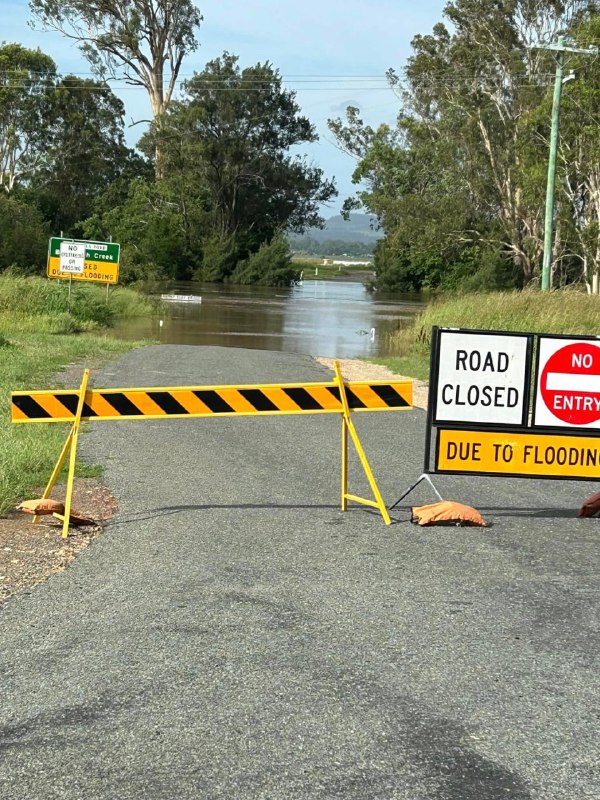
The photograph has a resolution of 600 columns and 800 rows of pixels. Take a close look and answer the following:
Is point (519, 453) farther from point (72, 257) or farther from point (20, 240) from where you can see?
point (20, 240)

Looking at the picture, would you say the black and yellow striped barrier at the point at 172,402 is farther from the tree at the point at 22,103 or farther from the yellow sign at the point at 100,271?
the tree at the point at 22,103

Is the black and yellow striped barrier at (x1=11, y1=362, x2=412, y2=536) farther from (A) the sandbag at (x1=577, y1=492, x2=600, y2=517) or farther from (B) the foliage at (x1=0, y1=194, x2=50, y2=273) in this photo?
(B) the foliage at (x1=0, y1=194, x2=50, y2=273)

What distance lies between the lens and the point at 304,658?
5.06 m

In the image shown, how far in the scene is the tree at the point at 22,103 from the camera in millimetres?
79312

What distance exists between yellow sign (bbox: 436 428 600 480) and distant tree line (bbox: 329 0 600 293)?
40.1m

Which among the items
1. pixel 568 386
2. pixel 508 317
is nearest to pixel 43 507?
pixel 568 386

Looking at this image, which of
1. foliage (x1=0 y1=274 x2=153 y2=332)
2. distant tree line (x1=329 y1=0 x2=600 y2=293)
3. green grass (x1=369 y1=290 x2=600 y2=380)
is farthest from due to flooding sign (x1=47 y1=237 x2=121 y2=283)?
distant tree line (x1=329 y1=0 x2=600 y2=293)

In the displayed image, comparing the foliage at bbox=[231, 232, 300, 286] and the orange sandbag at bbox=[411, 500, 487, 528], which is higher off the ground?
the foliage at bbox=[231, 232, 300, 286]

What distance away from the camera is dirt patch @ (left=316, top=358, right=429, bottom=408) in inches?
746

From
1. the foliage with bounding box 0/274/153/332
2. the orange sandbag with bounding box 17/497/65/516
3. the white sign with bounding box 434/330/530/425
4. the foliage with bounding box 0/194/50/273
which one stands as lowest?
the orange sandbag with bounding box 17/497/65/516

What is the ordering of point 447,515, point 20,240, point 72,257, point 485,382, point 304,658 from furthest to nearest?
point 20,240 < point 72,257 < point 485,382 < point 447,515 < point 304,658

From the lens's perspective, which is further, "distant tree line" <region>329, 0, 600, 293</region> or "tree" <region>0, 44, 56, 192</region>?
"tree" <region>0, 44, 56, 192</region>

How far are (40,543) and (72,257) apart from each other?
26.1m

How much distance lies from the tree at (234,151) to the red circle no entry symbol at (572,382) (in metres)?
74.4
